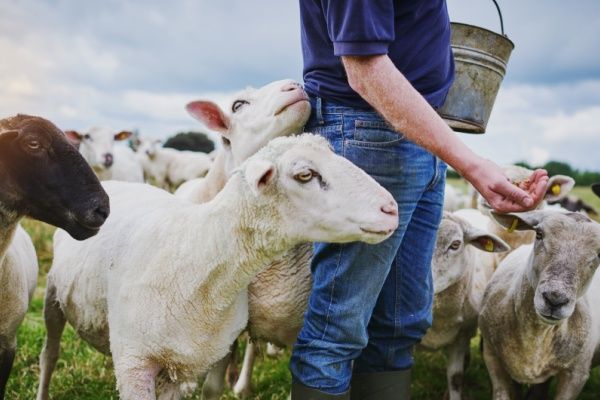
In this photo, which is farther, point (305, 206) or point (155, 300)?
point (155, 300)

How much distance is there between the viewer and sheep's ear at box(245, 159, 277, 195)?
2334 mm

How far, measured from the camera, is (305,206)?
2391 millimetres

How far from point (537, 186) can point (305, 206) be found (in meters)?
0.82

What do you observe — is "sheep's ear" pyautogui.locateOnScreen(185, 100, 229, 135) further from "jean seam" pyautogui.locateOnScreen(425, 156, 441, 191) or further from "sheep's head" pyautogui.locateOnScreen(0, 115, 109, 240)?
"jean seam" pyautogui.locateOnScreen(425, 156, 441, 191)

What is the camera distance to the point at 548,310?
129 inches

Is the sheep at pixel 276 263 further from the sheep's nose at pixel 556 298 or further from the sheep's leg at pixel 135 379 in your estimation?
the sheep's nose at pixel 556 298

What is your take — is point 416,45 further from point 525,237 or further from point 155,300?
point 525,237

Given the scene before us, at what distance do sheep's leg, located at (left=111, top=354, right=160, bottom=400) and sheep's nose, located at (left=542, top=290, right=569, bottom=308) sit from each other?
6.51ft

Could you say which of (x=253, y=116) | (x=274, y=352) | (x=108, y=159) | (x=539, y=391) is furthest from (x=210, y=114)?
(x=108, y=159)

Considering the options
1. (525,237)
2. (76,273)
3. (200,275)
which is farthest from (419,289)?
(525,237)

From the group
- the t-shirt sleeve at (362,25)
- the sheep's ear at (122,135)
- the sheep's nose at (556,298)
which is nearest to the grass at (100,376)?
the sheep's nose at (556,298)

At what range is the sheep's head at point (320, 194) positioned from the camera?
2283mm

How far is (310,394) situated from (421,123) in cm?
116

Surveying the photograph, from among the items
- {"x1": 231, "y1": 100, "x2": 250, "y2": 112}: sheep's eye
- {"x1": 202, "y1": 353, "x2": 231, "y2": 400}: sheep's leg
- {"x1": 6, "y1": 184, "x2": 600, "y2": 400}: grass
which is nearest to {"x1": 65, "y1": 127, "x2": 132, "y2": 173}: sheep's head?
{"x1": 6, "y1": 184, "x2": 600, "y2": 400}: grass
